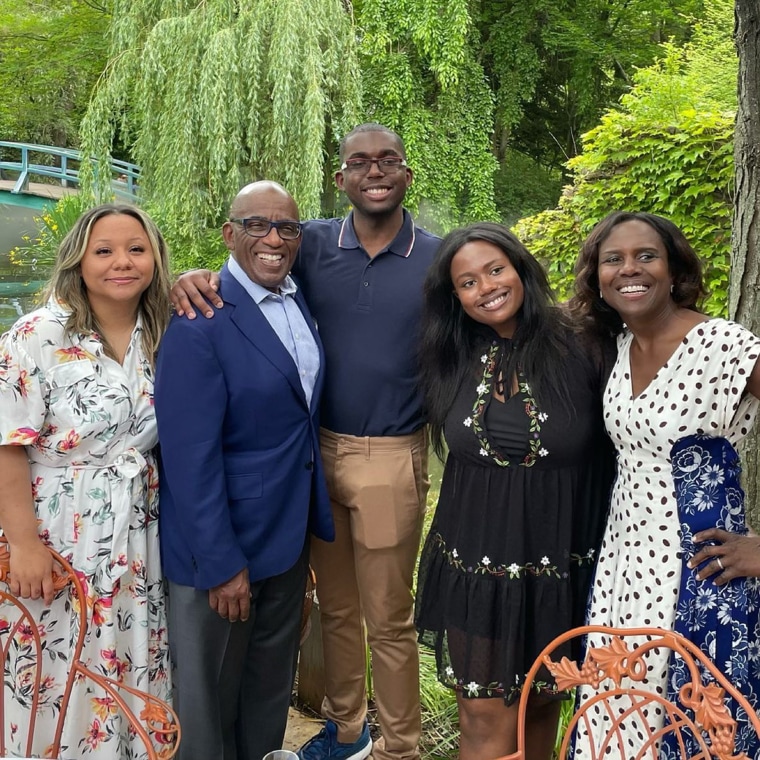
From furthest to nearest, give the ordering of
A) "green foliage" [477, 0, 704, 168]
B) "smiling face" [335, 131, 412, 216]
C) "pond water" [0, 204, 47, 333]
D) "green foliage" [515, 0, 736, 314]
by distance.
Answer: "green foliage" [477, 0, 704, 168] < "pond water" [0, 204, 47, 333] < "green foliage" [515, 0, 736, 314] < "smiling face" [335, 131, 412, 216]

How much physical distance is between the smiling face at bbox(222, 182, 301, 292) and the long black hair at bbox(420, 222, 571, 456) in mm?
417

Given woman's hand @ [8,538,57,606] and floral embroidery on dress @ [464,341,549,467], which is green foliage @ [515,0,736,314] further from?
woman's hand @ [8,538,57,606]

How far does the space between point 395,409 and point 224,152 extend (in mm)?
5792

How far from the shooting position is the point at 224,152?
25.2ft

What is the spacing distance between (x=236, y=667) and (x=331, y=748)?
685 millimetres

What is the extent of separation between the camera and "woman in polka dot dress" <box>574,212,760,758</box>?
182 cm

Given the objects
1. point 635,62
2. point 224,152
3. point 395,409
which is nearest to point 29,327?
point 395,409

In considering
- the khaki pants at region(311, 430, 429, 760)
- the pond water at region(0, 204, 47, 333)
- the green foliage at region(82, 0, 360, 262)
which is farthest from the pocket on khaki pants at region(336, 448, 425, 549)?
the pond water at region(0, 204, 47, 333)

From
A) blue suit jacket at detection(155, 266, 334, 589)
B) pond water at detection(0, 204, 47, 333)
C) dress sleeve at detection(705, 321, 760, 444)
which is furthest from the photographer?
pond water at detection(0, 204, 47, 333)

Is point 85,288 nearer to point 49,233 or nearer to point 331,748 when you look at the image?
point 331,748

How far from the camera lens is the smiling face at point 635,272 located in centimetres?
198

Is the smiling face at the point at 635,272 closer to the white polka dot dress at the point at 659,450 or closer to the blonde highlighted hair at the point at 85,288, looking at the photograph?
the white polka dot dress at the point at 659,450

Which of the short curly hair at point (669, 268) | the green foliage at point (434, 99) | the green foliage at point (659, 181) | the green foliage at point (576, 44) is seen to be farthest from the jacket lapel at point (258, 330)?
the green foliage at point (576, 44)

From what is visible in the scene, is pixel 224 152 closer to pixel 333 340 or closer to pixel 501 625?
pixel 333 340
